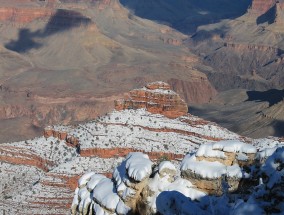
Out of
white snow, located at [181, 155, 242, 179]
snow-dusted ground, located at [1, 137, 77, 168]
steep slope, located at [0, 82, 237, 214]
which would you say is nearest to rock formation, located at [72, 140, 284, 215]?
white snow, located at [181, 155, 242, 179]

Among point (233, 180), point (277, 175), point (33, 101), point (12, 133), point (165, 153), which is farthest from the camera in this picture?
point (33, 101)

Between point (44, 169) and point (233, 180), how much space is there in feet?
133

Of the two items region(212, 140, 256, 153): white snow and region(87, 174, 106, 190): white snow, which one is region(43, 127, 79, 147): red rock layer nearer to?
region(87, 174, 106, 190): white snow

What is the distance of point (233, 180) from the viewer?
21812mm

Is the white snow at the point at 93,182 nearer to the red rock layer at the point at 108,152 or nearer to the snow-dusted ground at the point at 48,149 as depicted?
the red rock layer at the point at 108,152

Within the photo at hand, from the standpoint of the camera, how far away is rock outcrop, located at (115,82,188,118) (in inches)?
2594

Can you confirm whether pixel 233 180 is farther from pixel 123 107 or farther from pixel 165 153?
pixel 123 107

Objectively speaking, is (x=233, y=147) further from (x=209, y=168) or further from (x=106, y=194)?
(x=106, y=194)

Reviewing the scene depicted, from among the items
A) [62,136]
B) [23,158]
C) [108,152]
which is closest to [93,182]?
[108,152]

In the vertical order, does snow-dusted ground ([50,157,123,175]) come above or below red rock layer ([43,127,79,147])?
below

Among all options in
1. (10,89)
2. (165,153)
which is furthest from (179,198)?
(10,89)

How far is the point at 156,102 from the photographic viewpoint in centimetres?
6612

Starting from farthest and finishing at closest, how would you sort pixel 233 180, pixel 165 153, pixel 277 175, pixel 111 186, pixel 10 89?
pixel 10 89 < pixel 165 153 < pixel 111 186 < pixel 233 180 < pixel 277 175

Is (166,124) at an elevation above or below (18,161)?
above
